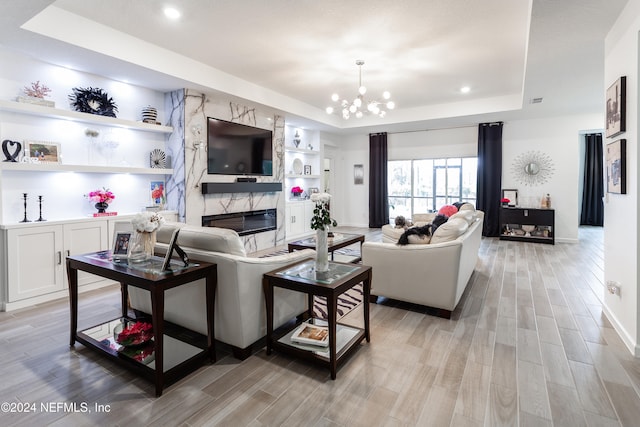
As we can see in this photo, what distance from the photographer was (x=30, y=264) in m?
3.47

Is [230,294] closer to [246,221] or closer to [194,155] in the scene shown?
[194,155]

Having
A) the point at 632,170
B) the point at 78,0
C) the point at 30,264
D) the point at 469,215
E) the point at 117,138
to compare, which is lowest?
the point at 30,264

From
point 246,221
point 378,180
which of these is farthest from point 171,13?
point 378,180

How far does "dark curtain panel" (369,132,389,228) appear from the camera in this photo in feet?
29.3

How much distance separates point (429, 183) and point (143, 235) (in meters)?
7.52

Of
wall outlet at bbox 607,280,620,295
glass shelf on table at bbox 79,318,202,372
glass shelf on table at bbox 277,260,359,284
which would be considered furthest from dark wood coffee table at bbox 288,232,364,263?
wall outlet at bbox 607,280,620,295

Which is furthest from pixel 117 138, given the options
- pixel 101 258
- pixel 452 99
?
pixel 452 99

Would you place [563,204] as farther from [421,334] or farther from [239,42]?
[239,42]

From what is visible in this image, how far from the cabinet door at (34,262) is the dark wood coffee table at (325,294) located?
278 centimetres

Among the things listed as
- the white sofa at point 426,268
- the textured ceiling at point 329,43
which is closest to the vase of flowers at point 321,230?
the white sofa at point 426,268

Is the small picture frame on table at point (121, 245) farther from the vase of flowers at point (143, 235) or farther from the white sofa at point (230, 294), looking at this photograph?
the white sofa at point (230, 294)

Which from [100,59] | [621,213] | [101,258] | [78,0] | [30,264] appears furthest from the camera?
[100,59]

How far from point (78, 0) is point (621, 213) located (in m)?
5.26

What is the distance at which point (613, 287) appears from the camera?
9.56 ft
